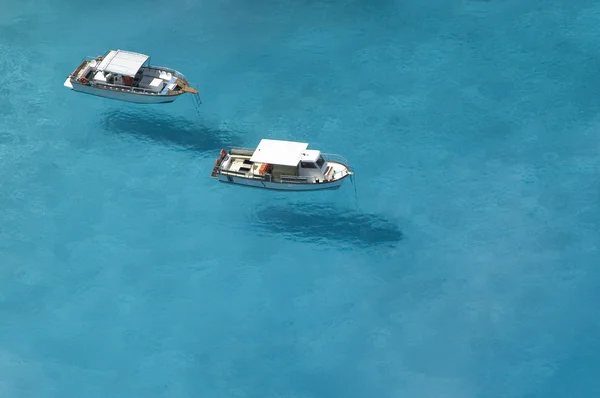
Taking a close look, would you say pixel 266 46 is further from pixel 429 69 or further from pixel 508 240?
pixel 508 240

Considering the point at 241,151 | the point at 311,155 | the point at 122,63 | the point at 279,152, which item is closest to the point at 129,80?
the point at 122,63

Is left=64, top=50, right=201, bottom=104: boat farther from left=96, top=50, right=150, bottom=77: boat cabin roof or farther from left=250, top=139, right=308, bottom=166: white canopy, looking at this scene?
left=250, top=139, right=308, bottom=166: white canopy

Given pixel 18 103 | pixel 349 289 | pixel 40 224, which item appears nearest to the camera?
pixel 349 289

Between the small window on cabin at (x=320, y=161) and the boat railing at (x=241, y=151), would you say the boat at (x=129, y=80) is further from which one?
the small window on cabin at (x=320, y=161)

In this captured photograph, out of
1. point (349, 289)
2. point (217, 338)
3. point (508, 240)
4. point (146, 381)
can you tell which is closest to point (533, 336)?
point (508, 240)

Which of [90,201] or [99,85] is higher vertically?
[99,85]

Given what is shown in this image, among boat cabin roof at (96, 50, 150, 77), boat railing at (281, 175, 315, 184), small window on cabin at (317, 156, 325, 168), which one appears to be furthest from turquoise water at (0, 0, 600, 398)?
boat cabin roof at (96, 50, 150, 77)

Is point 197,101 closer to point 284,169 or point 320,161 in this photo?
point 284,169

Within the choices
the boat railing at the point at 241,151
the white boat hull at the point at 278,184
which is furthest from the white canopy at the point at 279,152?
the white boat hull at the point at 278,184
